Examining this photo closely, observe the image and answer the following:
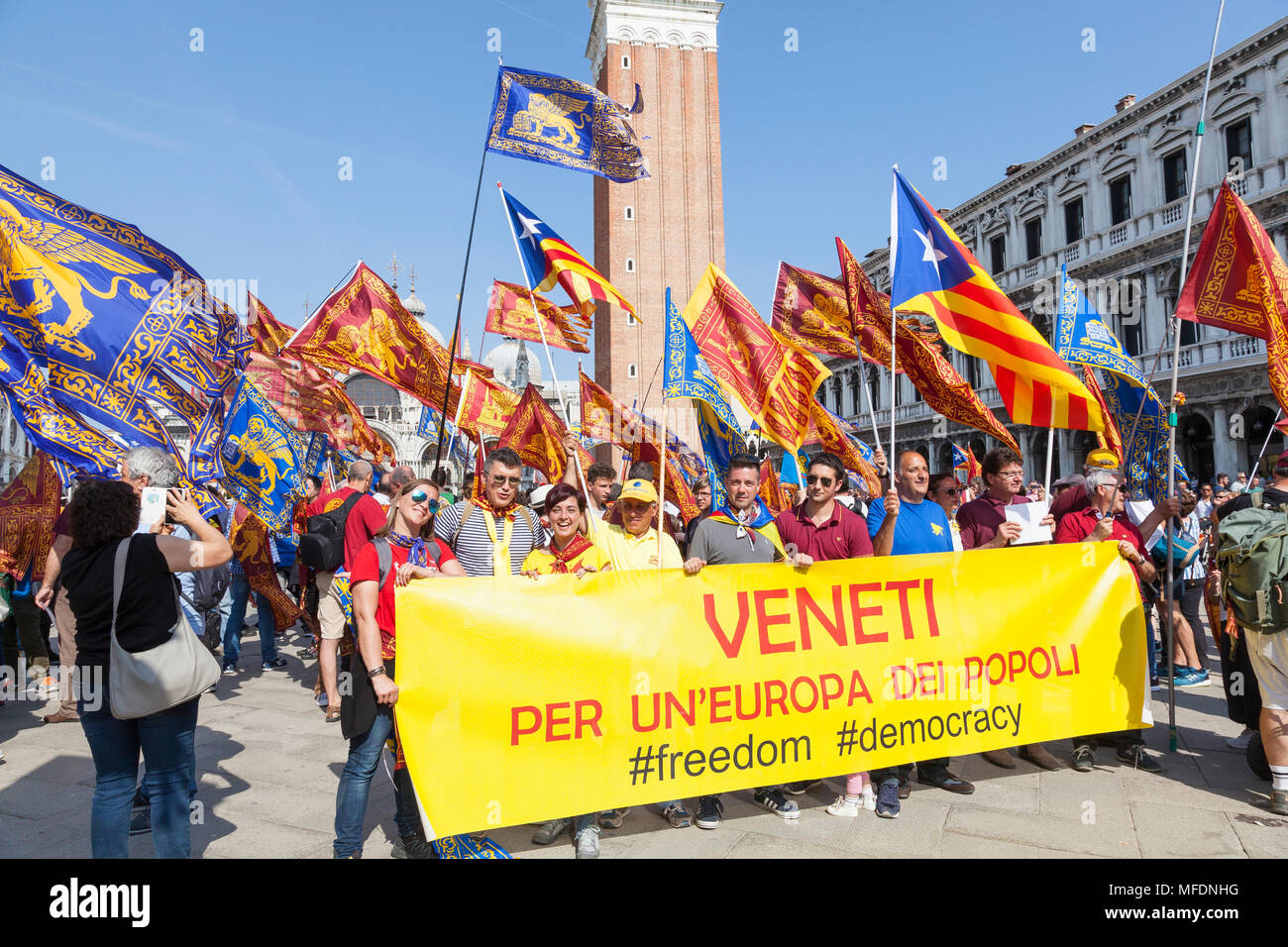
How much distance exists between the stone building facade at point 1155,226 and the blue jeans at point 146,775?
18665mm

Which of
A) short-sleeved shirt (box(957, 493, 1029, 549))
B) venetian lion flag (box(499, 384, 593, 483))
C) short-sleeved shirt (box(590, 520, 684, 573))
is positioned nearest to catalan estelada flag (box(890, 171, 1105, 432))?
short-sleeved shirt (box(957, 493, 1029, 549))

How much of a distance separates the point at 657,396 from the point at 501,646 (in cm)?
3537

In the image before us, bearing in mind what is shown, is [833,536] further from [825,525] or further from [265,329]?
[265,329]

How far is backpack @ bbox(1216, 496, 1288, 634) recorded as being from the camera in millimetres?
3783

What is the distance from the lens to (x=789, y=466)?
8367 mm

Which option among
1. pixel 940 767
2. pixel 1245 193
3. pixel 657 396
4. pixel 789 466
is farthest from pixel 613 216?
pixel 940 767

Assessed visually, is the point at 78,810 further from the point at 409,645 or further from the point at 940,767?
the point at 940,767

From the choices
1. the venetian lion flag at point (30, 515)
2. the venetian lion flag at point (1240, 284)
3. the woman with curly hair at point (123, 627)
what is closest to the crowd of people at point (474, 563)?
the woman with curly hair at point (123, 627)

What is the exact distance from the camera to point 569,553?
152 inches

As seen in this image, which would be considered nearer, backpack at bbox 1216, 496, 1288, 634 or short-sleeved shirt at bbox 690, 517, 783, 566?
backpack at bbox 1216, 496, 1288, 634

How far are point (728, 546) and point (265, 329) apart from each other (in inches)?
309

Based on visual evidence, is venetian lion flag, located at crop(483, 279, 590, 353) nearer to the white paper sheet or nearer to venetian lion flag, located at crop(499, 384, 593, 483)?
venetian lion flag, located at crop(499, 384, 593, 483)

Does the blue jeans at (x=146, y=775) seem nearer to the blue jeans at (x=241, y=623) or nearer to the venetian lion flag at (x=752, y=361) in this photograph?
the venetian lion flag at (x=752, y=361)

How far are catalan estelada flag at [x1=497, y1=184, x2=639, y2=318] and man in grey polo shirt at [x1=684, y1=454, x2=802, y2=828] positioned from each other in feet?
7.67
